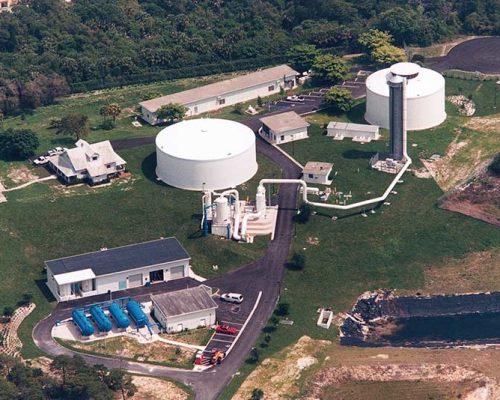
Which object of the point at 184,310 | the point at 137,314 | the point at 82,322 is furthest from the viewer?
the point at 137,314

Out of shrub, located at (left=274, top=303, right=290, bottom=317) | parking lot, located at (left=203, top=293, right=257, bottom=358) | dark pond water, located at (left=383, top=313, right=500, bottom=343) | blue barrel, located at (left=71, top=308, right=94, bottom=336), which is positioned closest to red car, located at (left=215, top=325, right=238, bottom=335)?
parking lot, located at (left=203, top=293, right=257, bottom=358)

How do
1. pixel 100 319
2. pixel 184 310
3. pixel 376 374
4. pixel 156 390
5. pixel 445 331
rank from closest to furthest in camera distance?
pixel 156 390 → pixel 376 374 → pixel 100 319 → pixel 184 310 → pixel 445 331

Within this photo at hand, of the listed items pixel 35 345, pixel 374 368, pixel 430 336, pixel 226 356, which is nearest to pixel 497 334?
pixel 430 336

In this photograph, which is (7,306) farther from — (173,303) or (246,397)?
(246,397)

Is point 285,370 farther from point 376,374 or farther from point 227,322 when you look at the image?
point 227,322

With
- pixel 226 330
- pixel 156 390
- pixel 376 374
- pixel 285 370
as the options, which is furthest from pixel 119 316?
pixel 376 374

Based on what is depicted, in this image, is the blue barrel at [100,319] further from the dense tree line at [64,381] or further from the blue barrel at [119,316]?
the dense tree line at [64,381]

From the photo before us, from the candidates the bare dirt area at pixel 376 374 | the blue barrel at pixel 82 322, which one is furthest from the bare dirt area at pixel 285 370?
the blue barrel at pixel 82 322
